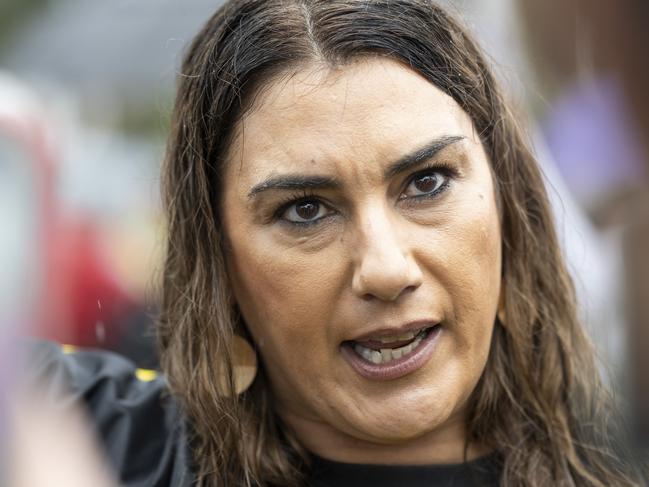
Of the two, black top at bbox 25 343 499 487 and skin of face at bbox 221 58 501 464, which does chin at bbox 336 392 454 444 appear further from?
black top at bbox 25 343 499 487

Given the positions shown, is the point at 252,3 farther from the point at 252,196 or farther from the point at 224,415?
the point at 224,415

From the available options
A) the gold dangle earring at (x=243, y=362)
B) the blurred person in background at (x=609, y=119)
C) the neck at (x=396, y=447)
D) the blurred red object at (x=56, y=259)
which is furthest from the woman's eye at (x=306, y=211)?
the blurred person in background at (x=609, y=119)

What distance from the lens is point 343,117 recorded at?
199cm

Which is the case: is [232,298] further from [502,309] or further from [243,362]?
[502,309]

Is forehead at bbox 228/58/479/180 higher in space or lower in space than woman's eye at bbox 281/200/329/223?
higher

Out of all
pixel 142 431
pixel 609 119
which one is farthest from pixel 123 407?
pixel 609 119

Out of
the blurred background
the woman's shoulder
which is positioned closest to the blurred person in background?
the blurred background

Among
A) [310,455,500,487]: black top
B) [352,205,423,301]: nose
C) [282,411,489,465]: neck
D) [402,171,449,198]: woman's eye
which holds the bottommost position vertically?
[310,455,500,487]: black top

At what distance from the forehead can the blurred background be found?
1.25 ft

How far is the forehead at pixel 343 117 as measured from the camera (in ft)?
6.54

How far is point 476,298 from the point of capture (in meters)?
2.05

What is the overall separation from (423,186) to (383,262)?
238mm

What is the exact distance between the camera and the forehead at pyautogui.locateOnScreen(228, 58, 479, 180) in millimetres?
1992

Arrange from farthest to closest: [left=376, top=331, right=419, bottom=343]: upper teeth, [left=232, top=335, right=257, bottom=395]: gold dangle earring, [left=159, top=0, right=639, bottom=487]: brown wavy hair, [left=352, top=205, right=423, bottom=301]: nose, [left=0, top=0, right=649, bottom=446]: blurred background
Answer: [left=0, top=0, right=649, bottom=446]: blurred background, [left=232, top=335, right=257, bottom=395]: gold dangle earring, [left=159, top=0, right=639, bottom=487]: brown wavy hair, [left=376, top=331, right=419, bottom=343]: upper teeth, [left=352, top=205, right=423, bottom=301]: nose
